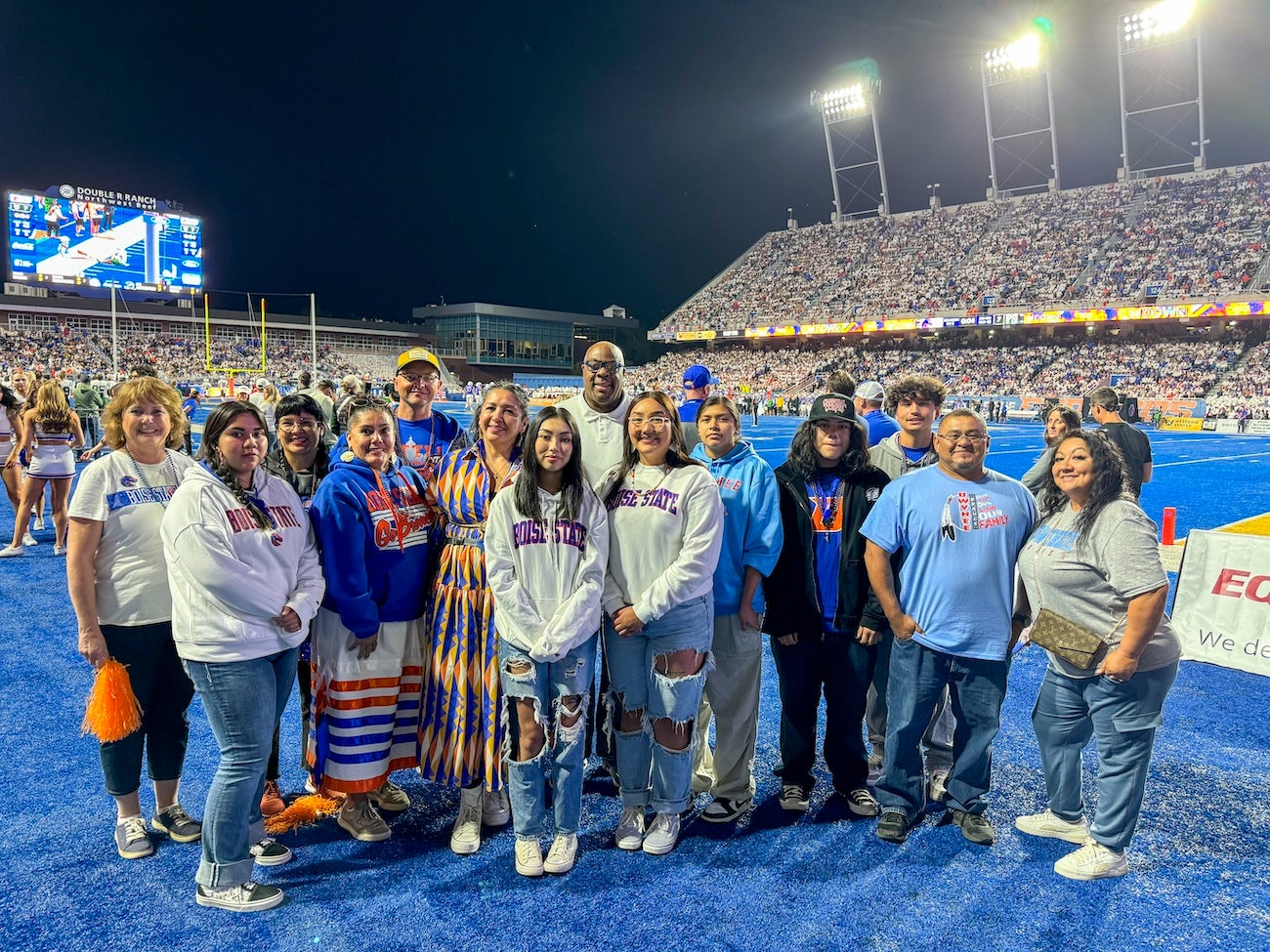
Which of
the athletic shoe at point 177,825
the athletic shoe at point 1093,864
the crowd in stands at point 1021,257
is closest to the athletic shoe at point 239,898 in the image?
the athletic shoe at point 177,825

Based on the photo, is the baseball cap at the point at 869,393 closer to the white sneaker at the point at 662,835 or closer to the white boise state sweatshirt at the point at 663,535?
the white boise state sweatshirt at the point at 663,535

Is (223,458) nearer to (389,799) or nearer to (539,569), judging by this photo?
(539,569)

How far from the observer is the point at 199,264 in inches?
1844

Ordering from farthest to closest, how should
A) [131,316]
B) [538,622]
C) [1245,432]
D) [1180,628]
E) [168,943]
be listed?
Result: [131,316], [1245,432], [1180,628], [538,622], [168,943]

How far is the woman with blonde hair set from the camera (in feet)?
26.4

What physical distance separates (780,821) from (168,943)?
253cm

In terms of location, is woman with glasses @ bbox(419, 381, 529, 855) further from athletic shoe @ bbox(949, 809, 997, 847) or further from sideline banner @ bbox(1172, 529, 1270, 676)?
sideline banner @ bbox(1172, 529, 1270, 676)

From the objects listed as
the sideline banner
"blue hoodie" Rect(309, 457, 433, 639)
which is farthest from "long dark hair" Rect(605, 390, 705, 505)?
the sideline banner

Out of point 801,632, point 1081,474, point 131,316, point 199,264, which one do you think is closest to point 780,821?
point 801,632

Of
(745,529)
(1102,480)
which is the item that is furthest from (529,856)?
(1102,480)

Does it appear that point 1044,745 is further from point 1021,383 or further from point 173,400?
point 1021,383

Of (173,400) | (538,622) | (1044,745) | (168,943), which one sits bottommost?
(168,943)

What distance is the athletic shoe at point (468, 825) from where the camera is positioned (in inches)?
131

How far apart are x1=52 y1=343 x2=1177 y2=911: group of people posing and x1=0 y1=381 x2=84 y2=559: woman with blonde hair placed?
241 inches
